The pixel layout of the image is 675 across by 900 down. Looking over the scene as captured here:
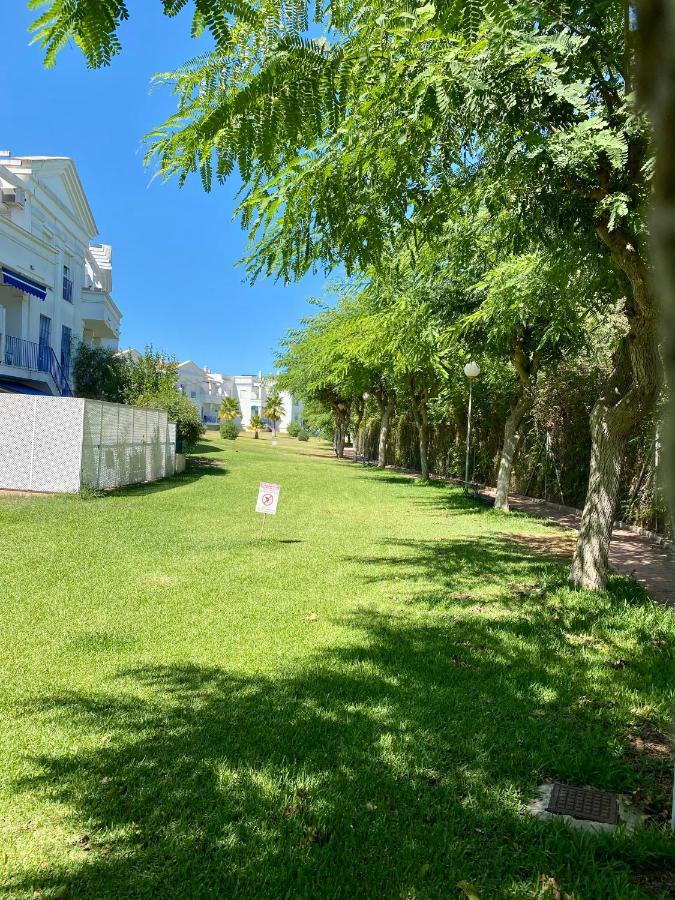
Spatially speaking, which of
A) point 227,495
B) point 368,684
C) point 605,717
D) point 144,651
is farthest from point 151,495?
point 605,717

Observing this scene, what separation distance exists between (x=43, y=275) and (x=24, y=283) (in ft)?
8.54

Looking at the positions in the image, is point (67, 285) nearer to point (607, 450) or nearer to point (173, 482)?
point (173, 482)

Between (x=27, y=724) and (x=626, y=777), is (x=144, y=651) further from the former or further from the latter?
(x=626, y=777)

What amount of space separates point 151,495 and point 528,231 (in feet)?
37.5

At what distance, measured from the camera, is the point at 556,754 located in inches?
138

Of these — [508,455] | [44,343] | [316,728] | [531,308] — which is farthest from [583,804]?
[44,343]

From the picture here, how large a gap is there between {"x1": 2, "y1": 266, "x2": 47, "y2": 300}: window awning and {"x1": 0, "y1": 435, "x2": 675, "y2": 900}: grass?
1401 centimetres

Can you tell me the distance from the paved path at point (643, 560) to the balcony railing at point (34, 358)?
55.9 feet

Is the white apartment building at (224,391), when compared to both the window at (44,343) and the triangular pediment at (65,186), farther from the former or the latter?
the window at (44,343)

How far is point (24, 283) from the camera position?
64.0 ft

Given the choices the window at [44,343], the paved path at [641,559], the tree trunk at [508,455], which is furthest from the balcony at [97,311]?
the paved path at [641,559]

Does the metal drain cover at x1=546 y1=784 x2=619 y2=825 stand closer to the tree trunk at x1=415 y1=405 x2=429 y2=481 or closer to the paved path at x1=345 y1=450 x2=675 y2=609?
the paved path at x1=345 y1=450 x2=675 y2=609

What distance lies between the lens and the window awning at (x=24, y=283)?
18812 millimetres

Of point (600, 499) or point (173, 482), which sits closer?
point (600, 499)
